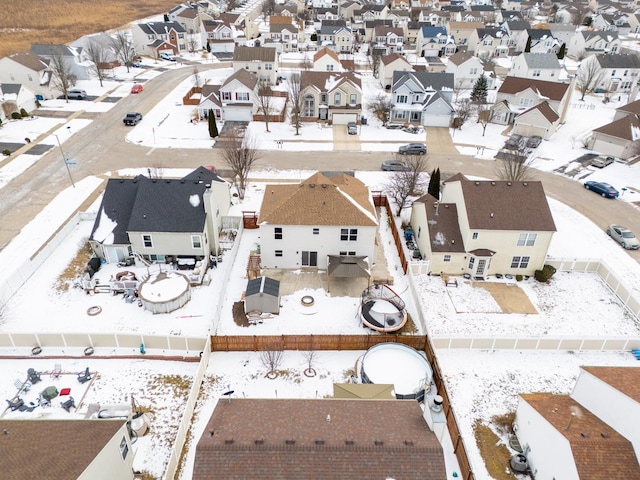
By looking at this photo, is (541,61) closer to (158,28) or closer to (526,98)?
(526,98)

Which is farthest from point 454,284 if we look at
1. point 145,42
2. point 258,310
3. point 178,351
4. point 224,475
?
point 145,42

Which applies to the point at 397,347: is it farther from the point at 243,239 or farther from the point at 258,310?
the point at 243,239

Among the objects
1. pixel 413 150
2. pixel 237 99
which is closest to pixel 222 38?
pixel 237 99

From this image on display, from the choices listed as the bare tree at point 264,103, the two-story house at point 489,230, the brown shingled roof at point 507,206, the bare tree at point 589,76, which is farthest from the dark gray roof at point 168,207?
the bare tree at point 589,76

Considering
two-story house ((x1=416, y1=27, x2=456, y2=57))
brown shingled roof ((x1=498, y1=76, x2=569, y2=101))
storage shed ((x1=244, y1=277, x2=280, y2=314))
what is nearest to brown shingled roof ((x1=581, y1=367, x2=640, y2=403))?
storage shed ((x1=244, y1=277, x2=280, y2=314))

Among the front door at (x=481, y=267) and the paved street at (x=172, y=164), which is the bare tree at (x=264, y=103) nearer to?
the paved street at (x=172, y=164)
